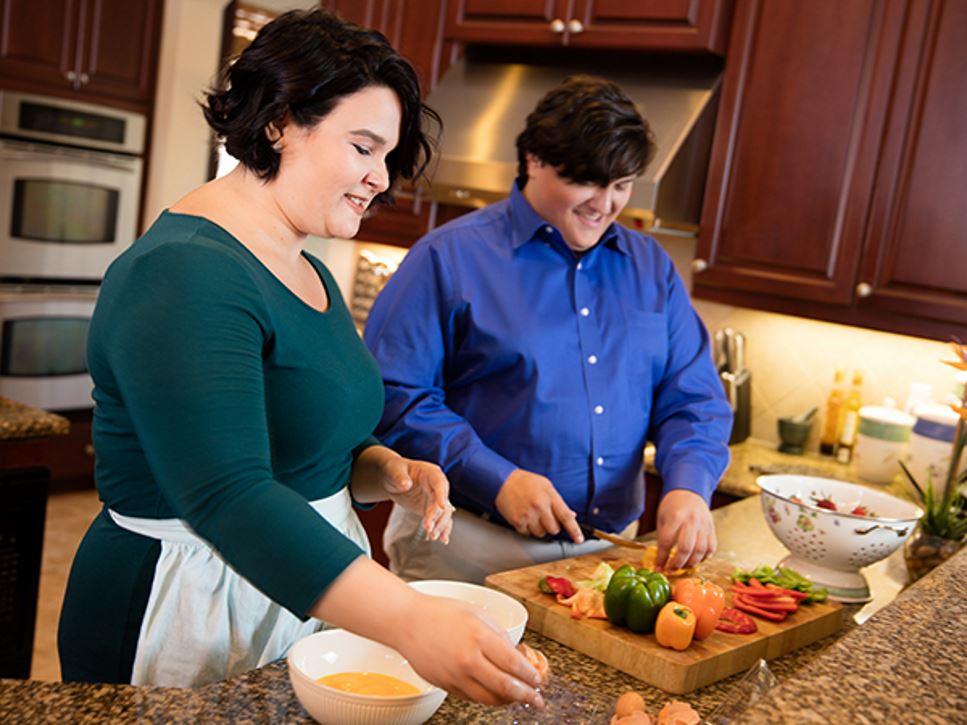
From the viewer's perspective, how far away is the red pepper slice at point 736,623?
4.77ft

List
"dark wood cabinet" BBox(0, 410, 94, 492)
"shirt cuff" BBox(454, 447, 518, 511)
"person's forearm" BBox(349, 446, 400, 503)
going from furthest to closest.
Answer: "dark wood cabinet" BBox(0, 410, 94, 492)
"shirt cuff" BBox(454, 447, 518, 511)
"person's forearm" BBox(349, 446, 400, 503)

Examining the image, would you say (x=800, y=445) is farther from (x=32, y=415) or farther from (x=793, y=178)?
(x=32, y=415)

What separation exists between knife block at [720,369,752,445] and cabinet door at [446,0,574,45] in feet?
3.67

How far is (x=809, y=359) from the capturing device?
318 cm

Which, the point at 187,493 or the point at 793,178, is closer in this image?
the point at 187,493

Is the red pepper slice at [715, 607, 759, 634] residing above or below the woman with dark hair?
below

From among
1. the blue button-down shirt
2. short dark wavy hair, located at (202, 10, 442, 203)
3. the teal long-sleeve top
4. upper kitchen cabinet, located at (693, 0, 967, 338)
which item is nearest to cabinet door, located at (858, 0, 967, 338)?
upper kitchen cabinet, located at (693, 0, 967, 338)

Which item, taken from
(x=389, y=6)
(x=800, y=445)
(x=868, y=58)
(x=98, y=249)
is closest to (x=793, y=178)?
(x=868, y=58)

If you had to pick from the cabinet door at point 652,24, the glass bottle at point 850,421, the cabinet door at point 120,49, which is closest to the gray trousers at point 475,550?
the glass bottle at point 850,421

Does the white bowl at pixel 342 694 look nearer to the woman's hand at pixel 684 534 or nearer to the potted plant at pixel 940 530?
the woman's hand at pixel 684 534

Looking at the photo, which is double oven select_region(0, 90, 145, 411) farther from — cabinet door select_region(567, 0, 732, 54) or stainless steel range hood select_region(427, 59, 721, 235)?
cabinet door select_region(567, 0, 732, 54)

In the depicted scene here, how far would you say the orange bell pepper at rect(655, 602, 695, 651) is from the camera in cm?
135

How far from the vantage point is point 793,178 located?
2.84m

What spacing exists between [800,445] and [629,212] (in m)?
0.87
